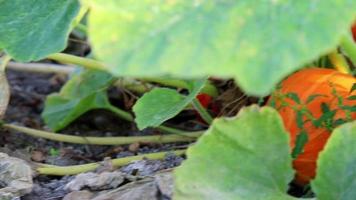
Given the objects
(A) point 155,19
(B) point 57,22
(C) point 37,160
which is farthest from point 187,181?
(C) point 37,160

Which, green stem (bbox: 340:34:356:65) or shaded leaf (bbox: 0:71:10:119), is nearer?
green stem (bbox: 340:34:356:65)

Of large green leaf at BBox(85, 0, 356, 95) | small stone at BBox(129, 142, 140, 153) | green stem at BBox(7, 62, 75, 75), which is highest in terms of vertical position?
large green leaf at BBox(85, 0, 356, 95)

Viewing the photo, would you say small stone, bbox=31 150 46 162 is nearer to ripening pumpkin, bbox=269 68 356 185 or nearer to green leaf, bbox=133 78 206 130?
green leaf, bbox=133 78 206 130

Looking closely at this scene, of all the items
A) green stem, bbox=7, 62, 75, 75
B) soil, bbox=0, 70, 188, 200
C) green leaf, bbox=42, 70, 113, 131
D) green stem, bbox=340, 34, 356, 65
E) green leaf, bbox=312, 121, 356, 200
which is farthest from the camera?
green stem, bbox=7, 62, 75, 75

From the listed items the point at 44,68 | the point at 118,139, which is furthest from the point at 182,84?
the point at 44,68

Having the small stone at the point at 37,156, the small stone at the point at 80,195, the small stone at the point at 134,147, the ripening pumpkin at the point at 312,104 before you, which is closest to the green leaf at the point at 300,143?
the ripening pumpkin at the point at 312,104

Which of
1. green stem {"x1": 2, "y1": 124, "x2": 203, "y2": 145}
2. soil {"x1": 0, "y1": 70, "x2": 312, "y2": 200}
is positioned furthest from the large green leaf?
green stem {"x1": 2, "y1": 124, "x2": 203, "y2": 145}

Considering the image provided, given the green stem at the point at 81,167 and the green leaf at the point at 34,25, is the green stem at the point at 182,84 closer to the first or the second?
the green stem at the point at 81,167

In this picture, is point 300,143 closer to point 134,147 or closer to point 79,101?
point 134,147
